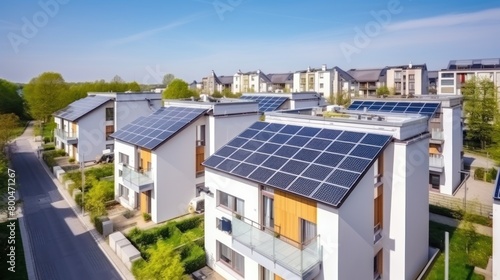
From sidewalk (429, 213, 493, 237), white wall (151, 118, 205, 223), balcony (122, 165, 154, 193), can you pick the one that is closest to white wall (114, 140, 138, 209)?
balcony (122, 165, 154, 193)

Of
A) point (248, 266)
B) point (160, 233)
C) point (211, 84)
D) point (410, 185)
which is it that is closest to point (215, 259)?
point (248, 266)

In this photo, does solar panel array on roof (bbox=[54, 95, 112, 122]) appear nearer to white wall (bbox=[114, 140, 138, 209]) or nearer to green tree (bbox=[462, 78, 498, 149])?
white wall (bbox=[114, 140, 138, 209])

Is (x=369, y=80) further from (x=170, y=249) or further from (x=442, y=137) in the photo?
(x=170, y=249)

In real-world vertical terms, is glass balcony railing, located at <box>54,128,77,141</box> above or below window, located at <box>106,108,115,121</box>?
below

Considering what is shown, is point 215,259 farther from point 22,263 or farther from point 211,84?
point 211,84

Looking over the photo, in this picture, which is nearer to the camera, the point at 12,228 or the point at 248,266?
the point at 248,266

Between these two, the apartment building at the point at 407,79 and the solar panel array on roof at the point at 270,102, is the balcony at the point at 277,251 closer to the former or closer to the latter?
the solar panel array on roof at the point at 270,102
